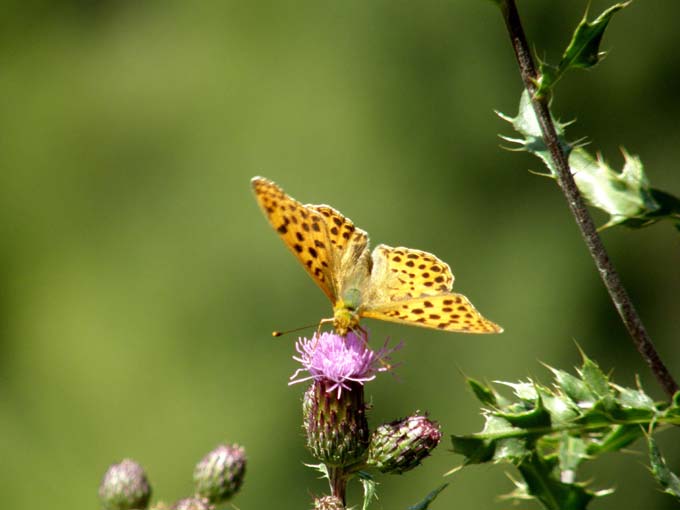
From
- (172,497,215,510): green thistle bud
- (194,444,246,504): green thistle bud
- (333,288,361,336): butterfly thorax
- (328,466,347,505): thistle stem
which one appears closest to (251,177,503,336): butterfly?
(333,288,361,336): butterfly thorax

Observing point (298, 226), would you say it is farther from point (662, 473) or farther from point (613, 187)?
point (662, 473)

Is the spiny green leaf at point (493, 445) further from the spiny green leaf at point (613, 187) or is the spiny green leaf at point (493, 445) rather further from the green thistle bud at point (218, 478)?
the green thistle bud at point (218, 478)

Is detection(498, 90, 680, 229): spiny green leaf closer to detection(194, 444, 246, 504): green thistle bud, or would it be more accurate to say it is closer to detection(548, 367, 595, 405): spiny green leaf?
detection(548, 367, 595, 405): spiny green leaf

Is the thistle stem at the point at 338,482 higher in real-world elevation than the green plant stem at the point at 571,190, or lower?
lower

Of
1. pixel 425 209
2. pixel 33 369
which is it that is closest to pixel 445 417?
pixel 425 209

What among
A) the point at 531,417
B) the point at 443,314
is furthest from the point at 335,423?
the point at 531,417

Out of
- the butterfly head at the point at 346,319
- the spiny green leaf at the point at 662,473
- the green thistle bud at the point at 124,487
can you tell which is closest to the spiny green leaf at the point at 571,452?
the spiny green leaf at the point at 662,473

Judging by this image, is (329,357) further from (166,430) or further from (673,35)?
(673,35)
